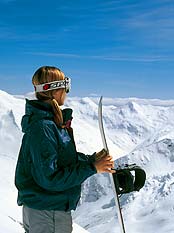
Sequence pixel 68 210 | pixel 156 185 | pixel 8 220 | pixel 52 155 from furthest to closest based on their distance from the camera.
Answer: pixel 156 185, pixel 8 220, pixel 68 210, pixel 52 155

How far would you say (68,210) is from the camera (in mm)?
4340

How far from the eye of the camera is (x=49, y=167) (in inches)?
159

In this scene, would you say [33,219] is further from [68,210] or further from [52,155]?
[52,155]

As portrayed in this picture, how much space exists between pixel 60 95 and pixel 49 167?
0.71m

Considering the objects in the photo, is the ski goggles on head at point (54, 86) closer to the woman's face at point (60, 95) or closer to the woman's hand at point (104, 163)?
the woman's face at point (60, 95)

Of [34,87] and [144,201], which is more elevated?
[144,201]

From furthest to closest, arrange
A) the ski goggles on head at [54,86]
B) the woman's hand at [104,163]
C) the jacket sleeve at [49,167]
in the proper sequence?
1. the ski goggles on head at [54,86]
2. the woman's hand at [104,163]
3. the jacket sleeve at [49,167]

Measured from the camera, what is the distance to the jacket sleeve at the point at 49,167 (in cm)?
405

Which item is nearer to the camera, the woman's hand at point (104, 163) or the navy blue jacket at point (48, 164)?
the navy blue jacket at point (48, 164)

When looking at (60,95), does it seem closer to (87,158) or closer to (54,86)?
(54,86)

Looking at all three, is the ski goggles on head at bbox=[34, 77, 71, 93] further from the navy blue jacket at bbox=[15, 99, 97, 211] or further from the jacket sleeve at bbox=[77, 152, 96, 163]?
the jacket sleeve at bbox=[77, 152, 96, 163]

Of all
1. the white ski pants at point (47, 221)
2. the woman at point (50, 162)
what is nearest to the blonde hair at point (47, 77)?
the woman at point (50, 162)


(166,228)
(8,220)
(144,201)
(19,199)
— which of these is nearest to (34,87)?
(19,199)

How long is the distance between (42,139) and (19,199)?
0.67 meters
